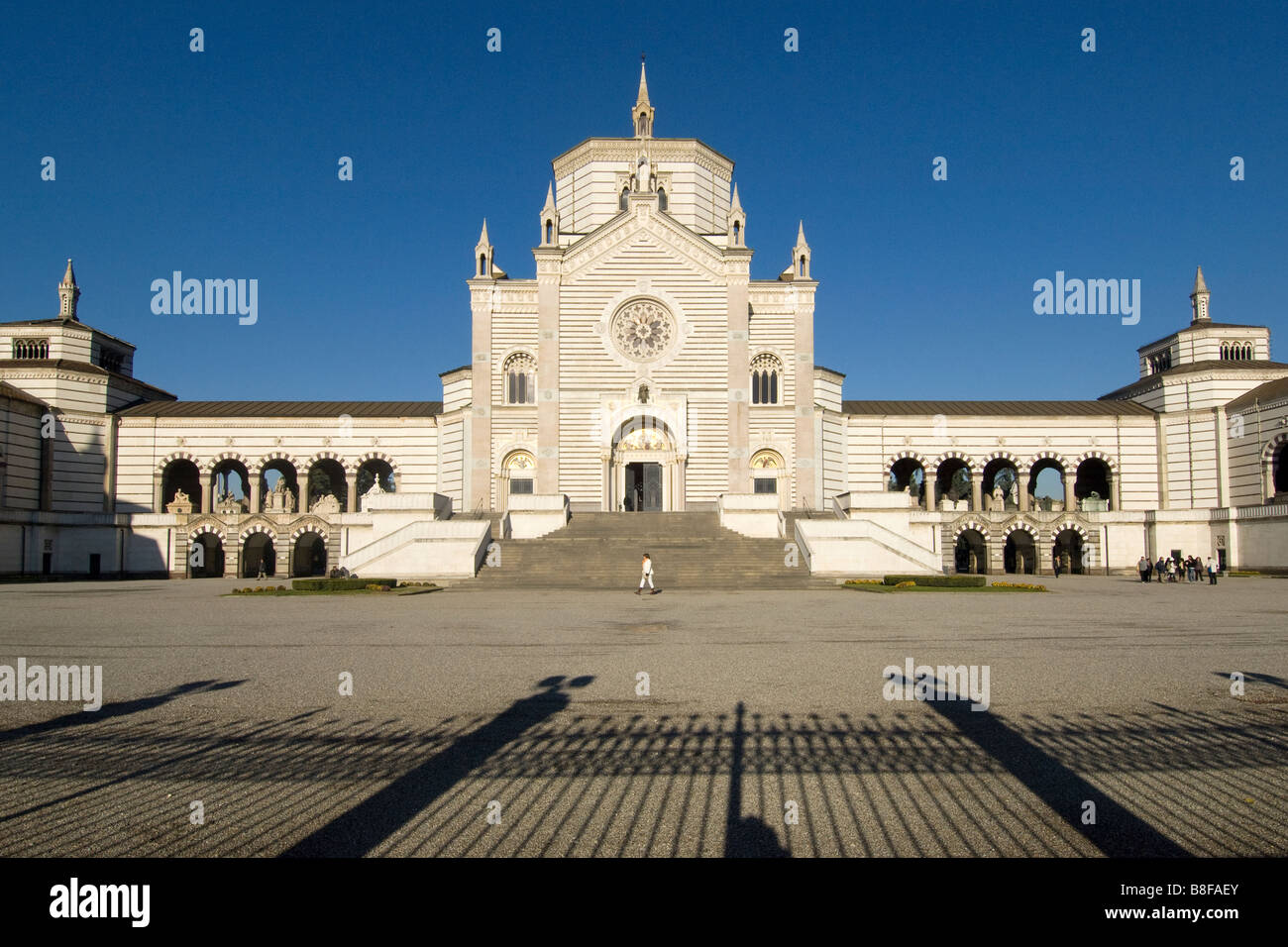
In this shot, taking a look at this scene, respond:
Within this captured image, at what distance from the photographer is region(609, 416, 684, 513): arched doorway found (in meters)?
47.4

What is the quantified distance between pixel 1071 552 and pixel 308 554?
160 ft

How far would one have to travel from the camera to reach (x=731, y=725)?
351 inches

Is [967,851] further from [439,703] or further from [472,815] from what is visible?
[439,703]

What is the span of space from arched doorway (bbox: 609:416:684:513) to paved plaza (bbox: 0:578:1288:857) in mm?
30615

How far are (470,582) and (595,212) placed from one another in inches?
1107

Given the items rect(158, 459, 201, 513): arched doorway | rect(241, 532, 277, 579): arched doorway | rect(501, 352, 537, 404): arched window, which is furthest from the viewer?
rect(158, 459, 201, 513): arched doorway

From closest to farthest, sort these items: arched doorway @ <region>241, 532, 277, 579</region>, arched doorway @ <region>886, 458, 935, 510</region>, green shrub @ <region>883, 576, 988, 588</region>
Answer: green shrub @ <region>883, 576, 988, 588</region>
arched doorway @ <region>241, 532, 277, 579</region>
arched doorway @ <region>886, 458, 935, 510</region>

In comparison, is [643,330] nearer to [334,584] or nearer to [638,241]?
[638,241]

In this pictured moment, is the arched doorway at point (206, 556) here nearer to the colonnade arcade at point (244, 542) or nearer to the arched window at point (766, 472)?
the colonnade arcade at point (244, 542)

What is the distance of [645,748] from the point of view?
8.02m

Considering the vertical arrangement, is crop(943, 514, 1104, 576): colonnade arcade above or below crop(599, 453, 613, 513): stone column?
below

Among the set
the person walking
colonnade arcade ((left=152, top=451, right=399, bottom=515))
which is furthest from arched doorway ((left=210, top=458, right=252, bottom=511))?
the person walking

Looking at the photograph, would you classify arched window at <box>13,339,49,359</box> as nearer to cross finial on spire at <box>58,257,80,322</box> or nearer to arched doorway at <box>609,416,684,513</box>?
cross finial on spire at <box>58,257,80,322</box>
